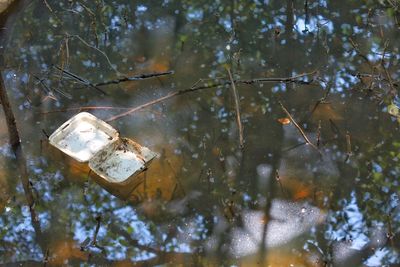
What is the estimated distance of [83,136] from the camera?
17.0 ft

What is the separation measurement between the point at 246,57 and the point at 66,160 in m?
2.15

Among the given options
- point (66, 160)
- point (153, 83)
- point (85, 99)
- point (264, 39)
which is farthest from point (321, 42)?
point (66, 160)

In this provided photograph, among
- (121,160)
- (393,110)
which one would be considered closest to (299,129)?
(393,110)

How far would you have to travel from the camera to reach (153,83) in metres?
5.71

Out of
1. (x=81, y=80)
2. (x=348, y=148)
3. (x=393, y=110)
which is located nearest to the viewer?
(x=348, y=148)

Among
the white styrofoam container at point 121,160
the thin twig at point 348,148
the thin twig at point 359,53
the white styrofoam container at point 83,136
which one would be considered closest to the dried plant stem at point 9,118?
the white styrofoam container at point 83,136

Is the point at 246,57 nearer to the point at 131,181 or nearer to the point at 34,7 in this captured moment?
the point at 131,181

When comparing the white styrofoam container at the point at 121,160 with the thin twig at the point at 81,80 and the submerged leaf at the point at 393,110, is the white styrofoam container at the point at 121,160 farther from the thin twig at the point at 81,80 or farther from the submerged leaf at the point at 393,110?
the submerged leaf at the point at 393,110

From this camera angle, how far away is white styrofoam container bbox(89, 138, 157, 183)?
16.1 ft

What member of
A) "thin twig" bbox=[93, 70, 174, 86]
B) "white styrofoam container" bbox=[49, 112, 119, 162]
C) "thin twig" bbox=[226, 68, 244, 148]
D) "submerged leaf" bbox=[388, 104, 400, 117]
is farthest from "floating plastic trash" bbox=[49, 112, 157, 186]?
"submerged leaf" bbox=[388, 104, 400, 117]

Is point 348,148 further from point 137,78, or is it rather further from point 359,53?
point 137,78

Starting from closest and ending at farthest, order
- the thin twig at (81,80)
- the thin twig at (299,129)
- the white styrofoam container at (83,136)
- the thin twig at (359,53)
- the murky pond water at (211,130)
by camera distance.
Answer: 1. the murky pond water at (211,130)
2. the white styrofoam container at (83,136)
3. the thin twig at (299,129)
4. the thin twig at (81,80)
5. the thin twig at (359,53)

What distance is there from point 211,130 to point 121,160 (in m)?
0.86

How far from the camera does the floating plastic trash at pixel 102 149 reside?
494 centimetres
